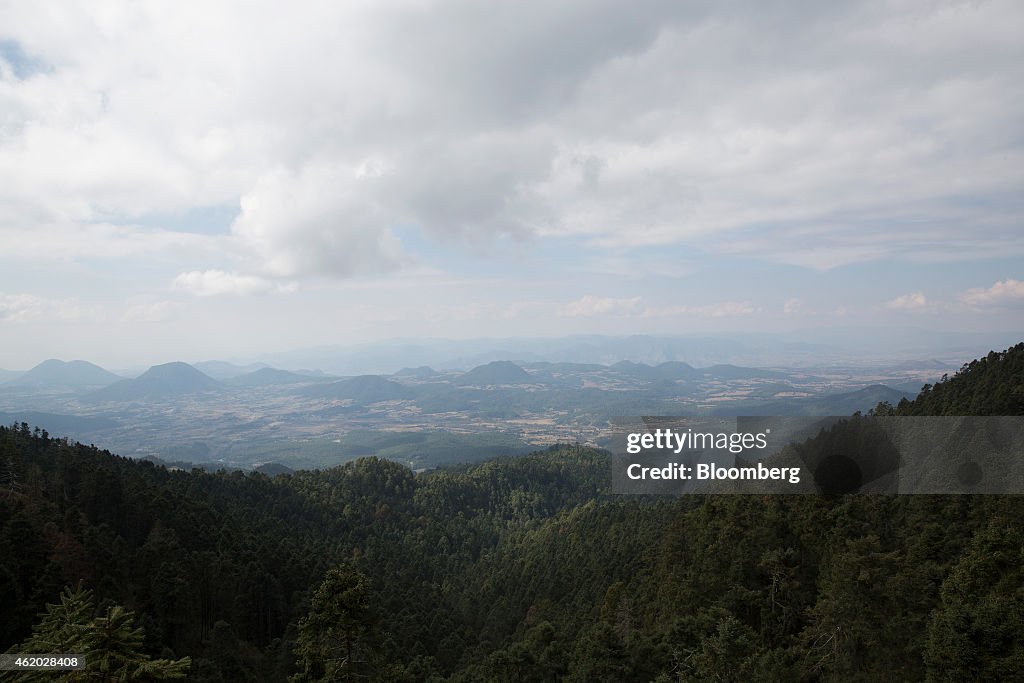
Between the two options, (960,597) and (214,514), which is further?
(214,514)

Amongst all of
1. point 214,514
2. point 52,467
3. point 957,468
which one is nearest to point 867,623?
point 957,468

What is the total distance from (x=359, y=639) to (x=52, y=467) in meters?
50.3

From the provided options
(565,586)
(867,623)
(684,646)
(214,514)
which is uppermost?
(867,623)

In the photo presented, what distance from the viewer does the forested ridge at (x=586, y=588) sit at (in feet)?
53.2

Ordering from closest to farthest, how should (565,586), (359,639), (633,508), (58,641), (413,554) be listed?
(58,641), (359,639), (565,586), (633,508), (413,554)

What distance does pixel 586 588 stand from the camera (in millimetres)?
54375

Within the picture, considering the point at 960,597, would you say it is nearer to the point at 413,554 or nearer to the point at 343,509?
the point at 413,554

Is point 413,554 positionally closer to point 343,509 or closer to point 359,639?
point 343,509

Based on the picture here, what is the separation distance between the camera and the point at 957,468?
28234mm

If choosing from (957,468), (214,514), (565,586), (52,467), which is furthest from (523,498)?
(957,468)

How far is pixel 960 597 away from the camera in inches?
685

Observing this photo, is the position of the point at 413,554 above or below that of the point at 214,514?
below

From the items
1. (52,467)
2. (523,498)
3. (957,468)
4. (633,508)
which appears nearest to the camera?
(957,468)

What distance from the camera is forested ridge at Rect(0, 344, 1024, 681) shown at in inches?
638
